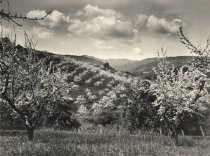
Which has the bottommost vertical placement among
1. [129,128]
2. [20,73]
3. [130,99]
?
[129,128]

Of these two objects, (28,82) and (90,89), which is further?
(90,89)

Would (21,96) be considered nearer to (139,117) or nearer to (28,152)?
(28,152)

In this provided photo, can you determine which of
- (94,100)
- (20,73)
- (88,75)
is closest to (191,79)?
(20,73)

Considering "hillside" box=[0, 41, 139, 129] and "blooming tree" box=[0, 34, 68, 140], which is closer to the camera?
"blooming tree" box=[0, 34, 68, 140]

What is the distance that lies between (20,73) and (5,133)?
5828mm

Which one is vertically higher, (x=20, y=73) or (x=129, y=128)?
(x=20, y=73)

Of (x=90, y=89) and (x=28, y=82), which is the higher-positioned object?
(x=28, y=82)

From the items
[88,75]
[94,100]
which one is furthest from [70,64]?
[94,100]

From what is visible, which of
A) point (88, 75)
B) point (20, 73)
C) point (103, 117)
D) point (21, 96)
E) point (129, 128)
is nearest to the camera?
point (20, 73)

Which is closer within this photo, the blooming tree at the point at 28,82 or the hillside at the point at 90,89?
the blooming tree at the point at 28,82

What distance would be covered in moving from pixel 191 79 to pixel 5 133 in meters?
14.4

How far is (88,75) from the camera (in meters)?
84.8

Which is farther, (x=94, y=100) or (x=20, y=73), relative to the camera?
(x=94, y=100)

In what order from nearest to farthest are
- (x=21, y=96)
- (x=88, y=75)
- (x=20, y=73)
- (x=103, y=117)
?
1. (x=20, y=73)
2. (x=21, y=96)
3. (x=103, y=117)
4. (x=88, y=75)
